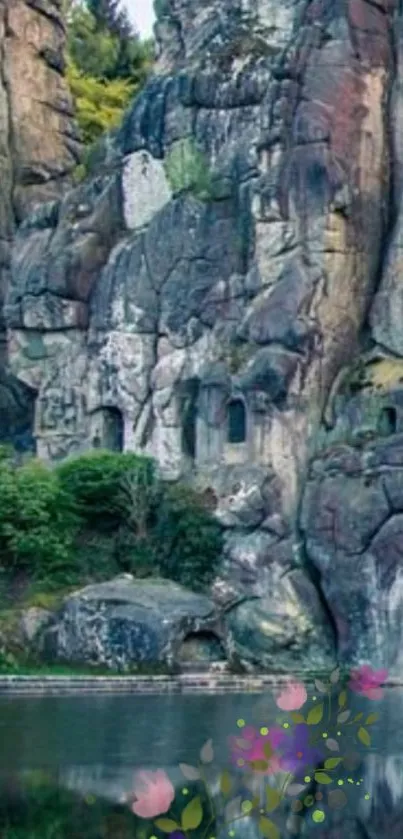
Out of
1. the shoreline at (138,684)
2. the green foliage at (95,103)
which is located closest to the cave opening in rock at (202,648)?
the shoreline at (138,684)

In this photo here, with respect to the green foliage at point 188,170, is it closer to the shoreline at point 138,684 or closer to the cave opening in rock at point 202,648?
the cave opening in rock at point 202,648

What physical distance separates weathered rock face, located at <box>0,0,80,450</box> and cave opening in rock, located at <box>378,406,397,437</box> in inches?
757

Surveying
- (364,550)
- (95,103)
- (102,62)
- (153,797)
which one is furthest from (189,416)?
(153,797)

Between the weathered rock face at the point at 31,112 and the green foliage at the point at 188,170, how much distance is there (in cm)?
916

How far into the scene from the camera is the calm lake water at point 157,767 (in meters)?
14.7

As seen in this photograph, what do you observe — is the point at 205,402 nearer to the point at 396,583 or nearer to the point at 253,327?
the point at 253,327

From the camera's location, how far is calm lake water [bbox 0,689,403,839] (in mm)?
14672

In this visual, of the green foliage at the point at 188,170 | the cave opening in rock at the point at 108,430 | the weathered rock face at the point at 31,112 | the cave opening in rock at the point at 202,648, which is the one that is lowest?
the cave opening in rock at the point at 202,648

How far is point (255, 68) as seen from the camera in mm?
51875

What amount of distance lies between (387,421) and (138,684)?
1164cm

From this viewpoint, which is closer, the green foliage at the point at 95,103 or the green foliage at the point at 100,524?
the green foliage at the point at 100,524

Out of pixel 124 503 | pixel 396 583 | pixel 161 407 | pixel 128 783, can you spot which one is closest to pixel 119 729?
pixel 128 783

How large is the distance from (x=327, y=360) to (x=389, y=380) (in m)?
2.10

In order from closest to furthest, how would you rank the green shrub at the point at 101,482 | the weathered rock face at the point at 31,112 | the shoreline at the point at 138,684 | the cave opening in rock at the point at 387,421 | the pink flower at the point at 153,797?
the pink flower at the point at 153,797
the shoreline at the point at 138,684
the cave opening in rock at the point at 387,421
the green shrub at the point at 101,482
the weathered rock face at the point at 31,112
